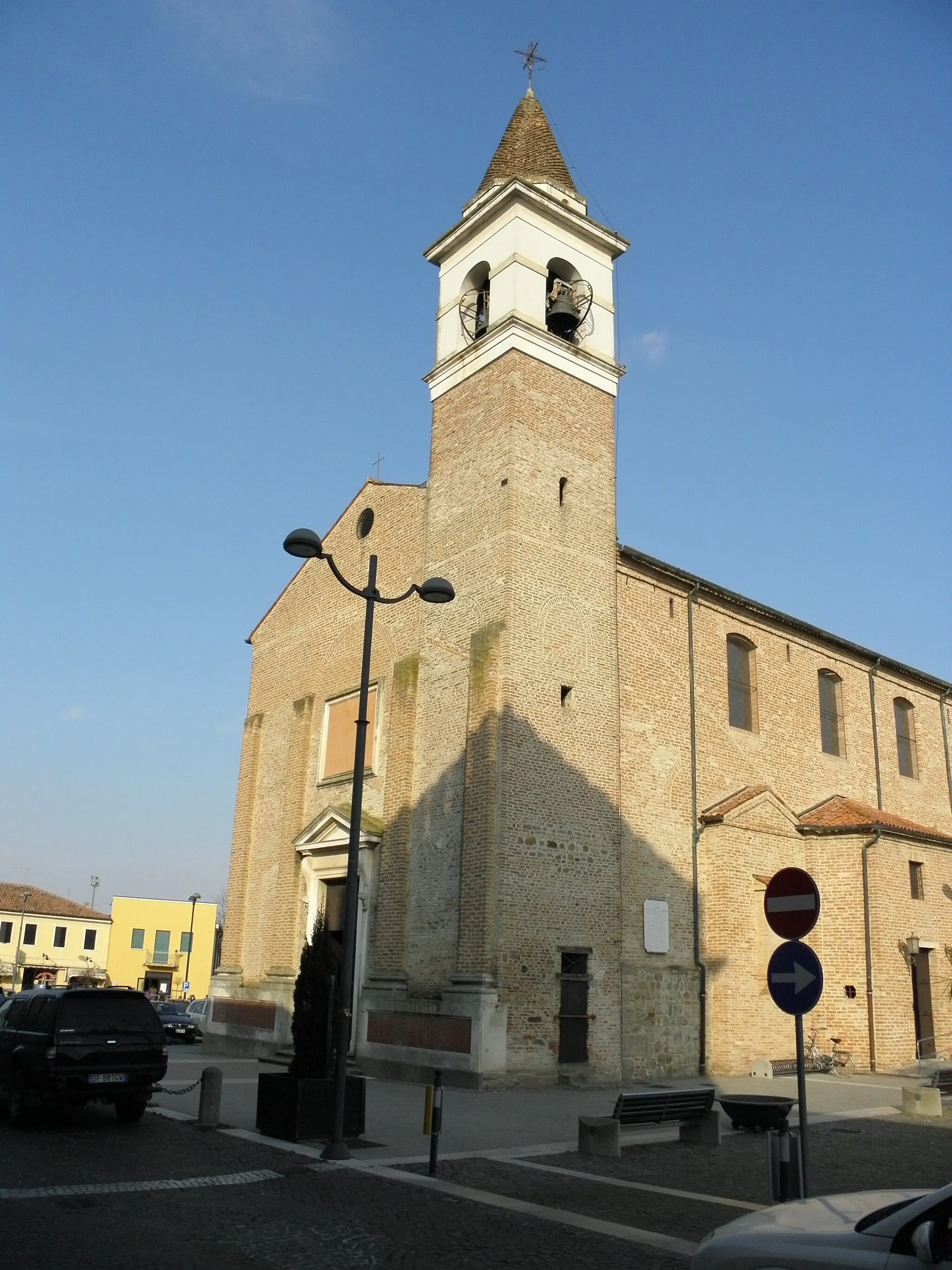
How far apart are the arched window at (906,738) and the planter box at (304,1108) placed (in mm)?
21230

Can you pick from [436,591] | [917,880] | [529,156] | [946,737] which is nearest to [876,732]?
[946,737]

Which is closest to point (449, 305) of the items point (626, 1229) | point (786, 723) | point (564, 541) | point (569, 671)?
point (564, 541)

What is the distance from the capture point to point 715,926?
67.3ft

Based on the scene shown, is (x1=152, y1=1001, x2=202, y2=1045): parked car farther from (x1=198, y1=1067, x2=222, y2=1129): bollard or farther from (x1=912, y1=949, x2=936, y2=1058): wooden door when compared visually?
(x1=912, y1=949, x2=936, y2=1058): wooden door

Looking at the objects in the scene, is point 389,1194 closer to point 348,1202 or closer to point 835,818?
point 348,1202

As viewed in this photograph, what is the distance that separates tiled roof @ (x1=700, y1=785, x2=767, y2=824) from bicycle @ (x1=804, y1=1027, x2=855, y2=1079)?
4.82 metres

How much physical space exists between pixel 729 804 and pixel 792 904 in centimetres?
1430

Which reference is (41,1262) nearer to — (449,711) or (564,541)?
(449,711)

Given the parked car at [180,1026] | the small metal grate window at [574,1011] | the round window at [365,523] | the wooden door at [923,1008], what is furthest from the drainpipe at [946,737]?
the parked car at [180,1026]

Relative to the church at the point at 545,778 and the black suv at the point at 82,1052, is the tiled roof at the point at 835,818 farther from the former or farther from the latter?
the black suv at the point at 82,1052

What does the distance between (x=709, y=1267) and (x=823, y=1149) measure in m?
8.28

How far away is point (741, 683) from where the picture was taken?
949 inches

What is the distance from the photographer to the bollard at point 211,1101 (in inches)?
471

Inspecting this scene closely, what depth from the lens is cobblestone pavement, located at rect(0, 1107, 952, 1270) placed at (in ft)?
22.3
